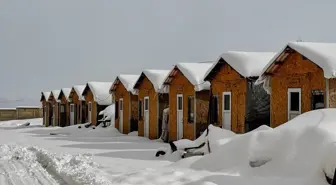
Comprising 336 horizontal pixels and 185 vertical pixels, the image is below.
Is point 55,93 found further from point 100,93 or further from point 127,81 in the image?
point 127,81

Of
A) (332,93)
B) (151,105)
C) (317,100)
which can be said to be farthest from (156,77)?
(332,93)

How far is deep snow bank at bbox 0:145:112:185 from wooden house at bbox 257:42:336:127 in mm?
7260

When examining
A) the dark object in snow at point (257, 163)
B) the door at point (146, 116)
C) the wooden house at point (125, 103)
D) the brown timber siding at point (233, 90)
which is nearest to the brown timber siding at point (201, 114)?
the brown timber siding at point (233, 90)

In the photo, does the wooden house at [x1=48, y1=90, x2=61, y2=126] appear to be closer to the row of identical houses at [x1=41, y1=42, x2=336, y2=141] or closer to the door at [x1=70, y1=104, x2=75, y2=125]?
the door at [x1=70, y1=104, x2=75, y2=125]

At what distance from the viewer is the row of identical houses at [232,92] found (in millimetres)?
15844

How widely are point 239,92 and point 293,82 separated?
3.27 metres

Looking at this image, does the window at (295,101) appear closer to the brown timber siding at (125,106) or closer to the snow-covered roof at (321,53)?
the snow-covered roof at (321,53)

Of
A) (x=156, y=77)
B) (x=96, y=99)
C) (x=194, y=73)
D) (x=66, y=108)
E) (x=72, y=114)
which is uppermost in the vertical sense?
(x=194, y=73)

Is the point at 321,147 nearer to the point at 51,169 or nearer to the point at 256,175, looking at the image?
the point at 256,175

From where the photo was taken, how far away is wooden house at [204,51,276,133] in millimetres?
19172

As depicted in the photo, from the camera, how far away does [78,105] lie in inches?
1768

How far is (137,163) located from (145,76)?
14.0 meters

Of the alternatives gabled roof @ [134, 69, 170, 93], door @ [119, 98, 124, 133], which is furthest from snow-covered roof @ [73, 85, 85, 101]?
gabled roof @ [134, 69, 170, 93]

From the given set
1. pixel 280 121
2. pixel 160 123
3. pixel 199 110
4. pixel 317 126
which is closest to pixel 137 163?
pixel 280 121
